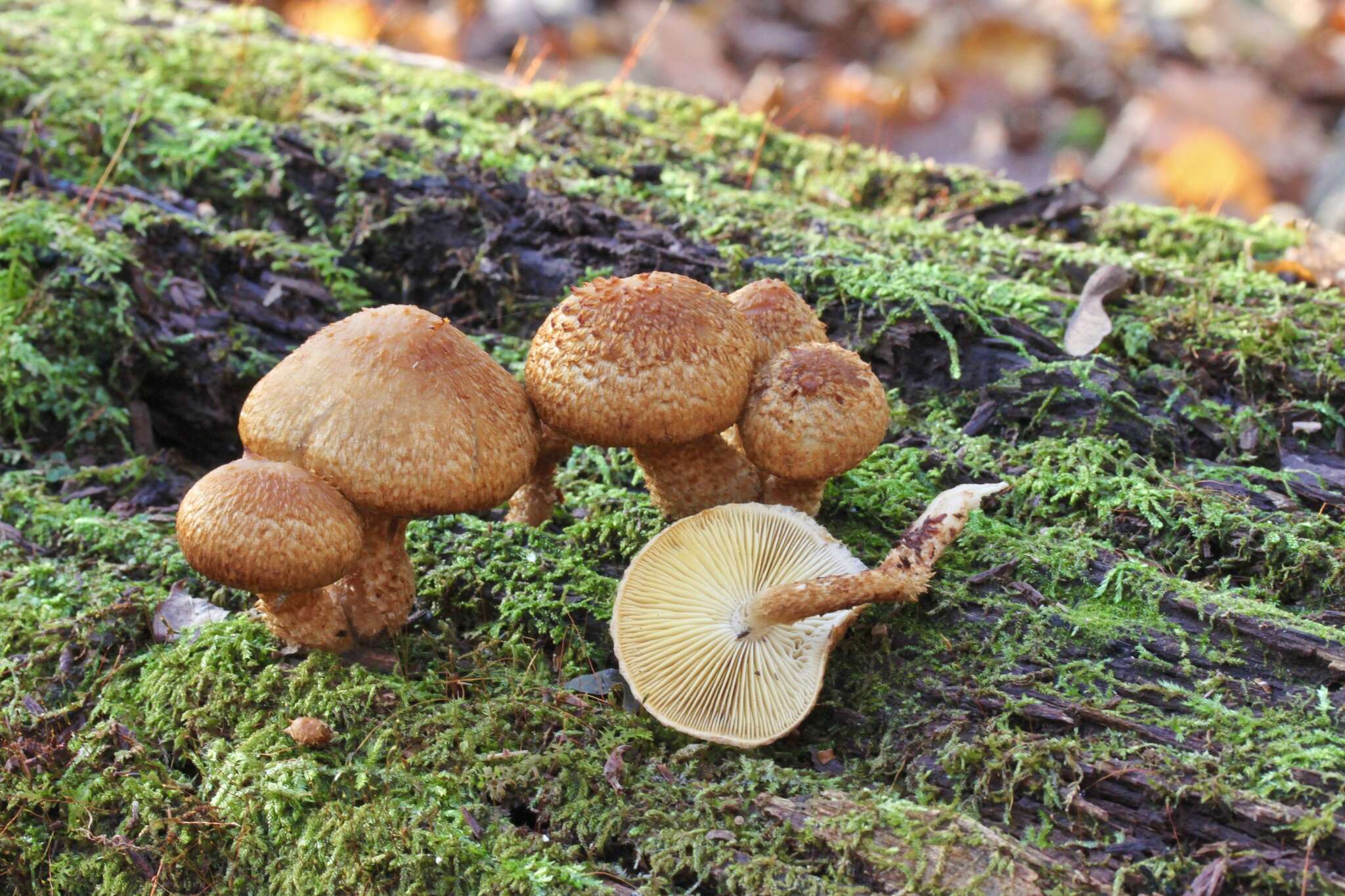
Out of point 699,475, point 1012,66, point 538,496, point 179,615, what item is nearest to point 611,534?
point 538,496

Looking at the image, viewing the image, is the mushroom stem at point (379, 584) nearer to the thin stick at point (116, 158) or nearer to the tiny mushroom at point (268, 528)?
the tiny mushroom at point (268, 528)

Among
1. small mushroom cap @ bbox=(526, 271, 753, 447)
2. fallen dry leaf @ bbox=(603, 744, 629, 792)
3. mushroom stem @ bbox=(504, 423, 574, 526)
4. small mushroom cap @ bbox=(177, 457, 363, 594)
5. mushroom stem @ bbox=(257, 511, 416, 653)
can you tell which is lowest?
fallen dry leaf @ bbox=(603, 744, 629, 792)

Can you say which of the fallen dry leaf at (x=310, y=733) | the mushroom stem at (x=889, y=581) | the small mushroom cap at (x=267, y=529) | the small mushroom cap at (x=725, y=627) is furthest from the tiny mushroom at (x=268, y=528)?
the mushroom stem at (x=889, y=581)

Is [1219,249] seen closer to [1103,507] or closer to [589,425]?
[1103,507]

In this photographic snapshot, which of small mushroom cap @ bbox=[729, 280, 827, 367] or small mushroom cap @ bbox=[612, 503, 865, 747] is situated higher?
small mushroom cap @ bbox=[729, 280, 827, 367]

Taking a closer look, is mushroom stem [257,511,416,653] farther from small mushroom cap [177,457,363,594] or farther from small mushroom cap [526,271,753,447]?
small mushroom cap [526,271,753,447]

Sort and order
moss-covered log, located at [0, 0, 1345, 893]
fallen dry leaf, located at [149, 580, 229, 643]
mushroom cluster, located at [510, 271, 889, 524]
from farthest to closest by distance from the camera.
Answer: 1. fallen dry leaf, located at [149, 580, 229, 643]
2. mushroom cluster, located at [510, 271, 889, 524]
3. moss-covered log, located at [0, 0, 1345, 893]

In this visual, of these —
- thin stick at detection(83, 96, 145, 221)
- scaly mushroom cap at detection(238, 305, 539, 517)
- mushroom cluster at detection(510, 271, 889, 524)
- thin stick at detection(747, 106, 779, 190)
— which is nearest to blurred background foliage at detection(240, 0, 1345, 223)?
thin stick at detection(747, 106, 779, 190)

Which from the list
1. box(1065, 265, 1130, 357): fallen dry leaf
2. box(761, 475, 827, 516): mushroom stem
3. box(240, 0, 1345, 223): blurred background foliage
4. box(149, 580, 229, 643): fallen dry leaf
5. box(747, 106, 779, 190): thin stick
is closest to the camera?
box(761, 475, 827, 516): mushroom stem
